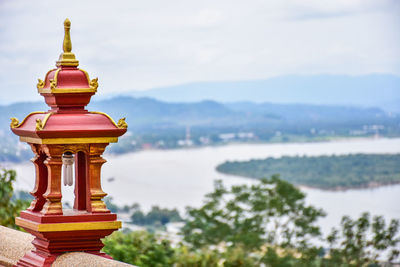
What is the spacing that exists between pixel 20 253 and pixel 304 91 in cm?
4523

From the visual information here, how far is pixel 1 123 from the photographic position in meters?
24.2

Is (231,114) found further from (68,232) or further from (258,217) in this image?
(68,232)

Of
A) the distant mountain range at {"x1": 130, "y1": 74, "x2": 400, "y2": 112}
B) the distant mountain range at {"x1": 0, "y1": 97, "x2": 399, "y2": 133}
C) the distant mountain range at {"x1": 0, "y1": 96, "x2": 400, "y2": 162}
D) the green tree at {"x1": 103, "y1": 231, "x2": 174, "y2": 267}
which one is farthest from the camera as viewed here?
the distant mountain range at {"x1": 0, "y1": 97, "x2": 399, "y2": 133}

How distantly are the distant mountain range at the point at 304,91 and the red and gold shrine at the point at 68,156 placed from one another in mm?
29567

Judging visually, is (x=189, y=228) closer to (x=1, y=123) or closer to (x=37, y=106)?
(x=37, y=106)

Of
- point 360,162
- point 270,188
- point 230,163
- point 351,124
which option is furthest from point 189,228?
point 351,124

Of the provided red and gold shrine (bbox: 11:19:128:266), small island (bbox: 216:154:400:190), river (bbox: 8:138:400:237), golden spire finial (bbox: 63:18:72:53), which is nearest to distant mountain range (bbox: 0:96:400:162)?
river (bbox: 8:138:400:237)

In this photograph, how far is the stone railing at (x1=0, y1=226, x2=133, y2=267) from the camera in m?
2.82

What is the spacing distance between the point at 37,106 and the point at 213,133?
2182cm

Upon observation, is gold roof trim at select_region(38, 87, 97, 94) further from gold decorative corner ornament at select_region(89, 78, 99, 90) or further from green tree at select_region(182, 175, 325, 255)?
green tree at select_region(182, 175, 325, 255)

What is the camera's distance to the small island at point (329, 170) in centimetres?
2555

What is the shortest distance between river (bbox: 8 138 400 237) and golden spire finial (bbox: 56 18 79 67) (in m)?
15.7

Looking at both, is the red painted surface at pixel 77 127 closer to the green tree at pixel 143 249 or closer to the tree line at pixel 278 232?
the green tree at pixel 143 249

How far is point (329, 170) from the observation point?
27906mm
